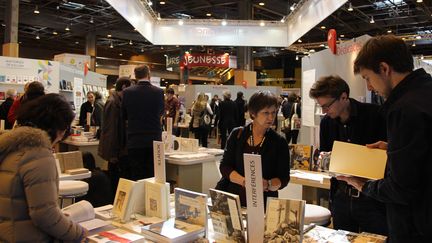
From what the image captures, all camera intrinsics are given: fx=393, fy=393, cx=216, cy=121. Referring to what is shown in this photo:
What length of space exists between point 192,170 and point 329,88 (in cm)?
234

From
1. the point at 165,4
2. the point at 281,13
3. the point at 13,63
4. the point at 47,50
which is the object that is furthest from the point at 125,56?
the point at 13,63

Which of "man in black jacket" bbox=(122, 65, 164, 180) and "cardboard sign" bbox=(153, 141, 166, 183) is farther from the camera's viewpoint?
"man in black jacket" bbox=(122, 65, 164, 180)

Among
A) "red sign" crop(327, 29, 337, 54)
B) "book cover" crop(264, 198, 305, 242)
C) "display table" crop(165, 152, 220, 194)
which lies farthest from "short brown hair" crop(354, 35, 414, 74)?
"red sign" crop(327, 29, 337, 54)

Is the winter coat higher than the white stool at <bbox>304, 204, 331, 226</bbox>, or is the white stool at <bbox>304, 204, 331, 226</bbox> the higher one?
the winter coat

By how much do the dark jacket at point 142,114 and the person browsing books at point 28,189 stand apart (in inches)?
84.8

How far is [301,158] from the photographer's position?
12.3 feet

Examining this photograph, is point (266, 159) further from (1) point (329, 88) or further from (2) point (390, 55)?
(2) point (390, 55)

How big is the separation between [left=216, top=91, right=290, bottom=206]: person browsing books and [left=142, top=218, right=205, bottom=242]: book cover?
58 centimetres

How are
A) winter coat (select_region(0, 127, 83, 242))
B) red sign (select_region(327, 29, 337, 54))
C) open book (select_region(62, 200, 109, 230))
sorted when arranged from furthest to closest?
red sign (select_region(327, 29, 337, 54)) → open book (select_region(62, 200, 109, 230)) → winter coat (select_region(0, 127, 83, 242))

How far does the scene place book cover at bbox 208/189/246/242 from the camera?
1.57 metres

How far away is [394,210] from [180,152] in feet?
10.8

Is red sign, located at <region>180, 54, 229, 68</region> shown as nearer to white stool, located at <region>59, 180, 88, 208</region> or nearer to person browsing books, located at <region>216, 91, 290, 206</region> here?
white stool, located at <region>59, 180, 88, 208</region>

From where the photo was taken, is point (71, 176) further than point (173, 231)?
Yes

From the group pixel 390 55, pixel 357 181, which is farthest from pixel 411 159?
pixel 357 181
